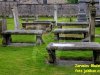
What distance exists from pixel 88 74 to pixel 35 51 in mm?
3849

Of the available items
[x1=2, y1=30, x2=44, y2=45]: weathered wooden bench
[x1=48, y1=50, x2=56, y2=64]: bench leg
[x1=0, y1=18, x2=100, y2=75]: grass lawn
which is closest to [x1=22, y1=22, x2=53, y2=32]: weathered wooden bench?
[x1=2, y1=30, x2=44, y2=45]: weathered wooden bench

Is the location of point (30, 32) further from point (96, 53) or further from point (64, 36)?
point (96, 53)

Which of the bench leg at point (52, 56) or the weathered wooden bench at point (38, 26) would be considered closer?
the bench leg at point (52, 56)

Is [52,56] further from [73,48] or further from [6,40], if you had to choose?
[6,40]

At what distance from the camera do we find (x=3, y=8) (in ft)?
140

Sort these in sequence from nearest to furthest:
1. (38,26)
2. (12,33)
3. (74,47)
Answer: (74,47), (12,33), (38,26)

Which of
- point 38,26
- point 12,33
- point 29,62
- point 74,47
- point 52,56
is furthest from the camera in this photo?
point 38,26

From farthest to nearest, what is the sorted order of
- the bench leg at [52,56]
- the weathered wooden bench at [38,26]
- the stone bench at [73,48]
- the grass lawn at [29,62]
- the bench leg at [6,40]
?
the weathered wooden bench at [38,26] → the bench leg at [6,40] → the bench leg at [52,56] → the stone bench at [73,48] → the grass lawn at [29,62]

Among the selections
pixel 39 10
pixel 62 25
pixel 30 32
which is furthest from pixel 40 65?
pixel 39 10

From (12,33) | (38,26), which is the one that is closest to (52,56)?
(12,33)

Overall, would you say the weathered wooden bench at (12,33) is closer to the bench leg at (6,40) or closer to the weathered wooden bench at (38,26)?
the bench leg at (6,40)

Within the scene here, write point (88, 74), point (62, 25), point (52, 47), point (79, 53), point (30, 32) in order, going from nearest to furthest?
point (88, 74)
point (52, 47)
point (79, 53)
point (30, 32)
point (62, 25)

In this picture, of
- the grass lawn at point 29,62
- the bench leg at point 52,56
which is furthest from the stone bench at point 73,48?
the grass lawn at point 29,62

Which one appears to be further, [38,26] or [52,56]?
[38,26]
